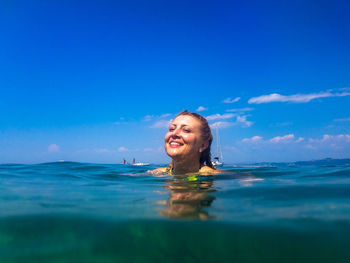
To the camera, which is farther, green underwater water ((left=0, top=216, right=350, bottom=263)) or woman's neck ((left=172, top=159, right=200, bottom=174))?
woman's neck ((left=172, top=159, right=200, bottom=174))

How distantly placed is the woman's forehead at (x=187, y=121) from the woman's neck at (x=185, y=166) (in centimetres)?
97

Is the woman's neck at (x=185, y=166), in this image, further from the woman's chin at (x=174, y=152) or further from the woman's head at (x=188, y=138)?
the woman's chin at (x=174, y=152)

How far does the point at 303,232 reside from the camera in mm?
1896

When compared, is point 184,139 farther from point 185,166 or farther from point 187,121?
point 185,166

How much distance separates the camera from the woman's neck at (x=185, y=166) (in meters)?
6.59

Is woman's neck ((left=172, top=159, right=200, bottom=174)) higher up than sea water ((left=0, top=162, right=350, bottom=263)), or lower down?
higher up

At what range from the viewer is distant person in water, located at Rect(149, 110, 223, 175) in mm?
6293

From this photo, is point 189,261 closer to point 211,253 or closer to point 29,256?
point 211,253

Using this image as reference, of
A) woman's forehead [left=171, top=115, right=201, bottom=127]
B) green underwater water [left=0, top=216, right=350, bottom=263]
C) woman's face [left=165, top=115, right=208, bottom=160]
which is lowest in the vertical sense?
green underwater water [left=0, top=216, right=350, bottom=263]

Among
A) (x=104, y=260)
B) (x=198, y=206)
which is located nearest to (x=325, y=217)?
(x=198, y=206)

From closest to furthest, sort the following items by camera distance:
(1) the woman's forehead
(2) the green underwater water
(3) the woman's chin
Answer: (2) the green underwater water
(3) the woman's chin
(1) the woman's forehead

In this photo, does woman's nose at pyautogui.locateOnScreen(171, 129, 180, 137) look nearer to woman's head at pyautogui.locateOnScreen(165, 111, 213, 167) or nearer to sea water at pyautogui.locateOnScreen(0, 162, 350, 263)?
woman's head at pyautogui.locateOnScreen(165, 111, 213, 167)

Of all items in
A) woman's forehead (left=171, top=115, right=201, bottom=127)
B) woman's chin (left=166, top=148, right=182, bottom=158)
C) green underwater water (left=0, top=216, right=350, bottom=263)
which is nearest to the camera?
green underwater water (left=0, top=216, right=350, bottom=263)

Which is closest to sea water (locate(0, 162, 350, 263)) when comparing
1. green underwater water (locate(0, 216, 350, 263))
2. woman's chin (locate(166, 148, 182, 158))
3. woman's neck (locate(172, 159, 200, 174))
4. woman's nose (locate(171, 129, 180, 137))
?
green underwater water (locate(0, 216, 350, 263))
